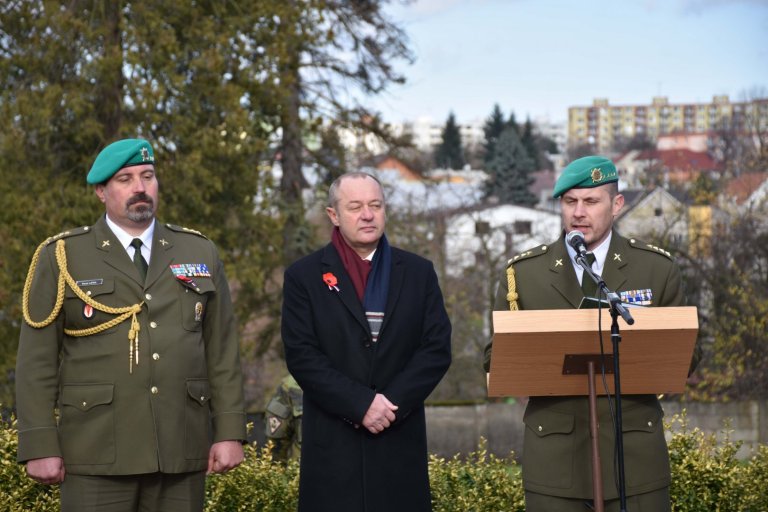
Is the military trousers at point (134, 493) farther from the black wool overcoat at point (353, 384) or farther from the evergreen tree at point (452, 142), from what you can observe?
the evergreen tree at point (452, 142)

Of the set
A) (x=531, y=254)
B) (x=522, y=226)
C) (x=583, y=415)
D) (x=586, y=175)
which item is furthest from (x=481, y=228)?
(x=583, y=415)

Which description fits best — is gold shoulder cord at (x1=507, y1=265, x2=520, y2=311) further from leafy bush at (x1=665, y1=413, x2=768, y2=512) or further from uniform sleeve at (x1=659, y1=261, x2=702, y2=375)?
leafy bush at (x1=665, y1=413, x2=768, y2=512)

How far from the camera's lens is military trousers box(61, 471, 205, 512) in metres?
5.20

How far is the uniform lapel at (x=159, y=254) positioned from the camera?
544cm

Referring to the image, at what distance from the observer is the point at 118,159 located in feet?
17.7

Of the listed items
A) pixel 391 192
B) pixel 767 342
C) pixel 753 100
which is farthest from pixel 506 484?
pixel 753 100

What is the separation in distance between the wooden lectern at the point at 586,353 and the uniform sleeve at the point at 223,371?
1.19 meters

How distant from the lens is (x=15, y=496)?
23.5 ft

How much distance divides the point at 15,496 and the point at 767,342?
15778 millimetres

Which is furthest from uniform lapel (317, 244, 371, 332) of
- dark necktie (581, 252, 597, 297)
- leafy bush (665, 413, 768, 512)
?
leafy bush (665, 413, 768, 512)

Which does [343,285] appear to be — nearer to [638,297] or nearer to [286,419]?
[638,297]

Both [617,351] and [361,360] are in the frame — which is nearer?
[617,351]

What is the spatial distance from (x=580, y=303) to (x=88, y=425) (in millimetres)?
2186

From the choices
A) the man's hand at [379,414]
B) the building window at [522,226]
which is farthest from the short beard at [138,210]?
the building window at [522,226]
